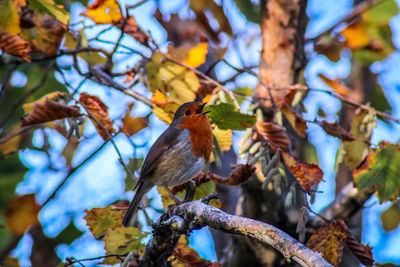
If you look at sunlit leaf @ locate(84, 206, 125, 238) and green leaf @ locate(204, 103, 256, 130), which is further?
sunlit leaf @ locate(84, 206, 125, 238)

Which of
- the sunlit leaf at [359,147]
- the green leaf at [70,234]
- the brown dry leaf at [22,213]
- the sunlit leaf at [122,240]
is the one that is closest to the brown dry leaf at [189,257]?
the sunlit leaf at [122,240]

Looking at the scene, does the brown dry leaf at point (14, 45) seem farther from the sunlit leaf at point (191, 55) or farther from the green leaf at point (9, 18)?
the sunlit leaf at point (191, 55)

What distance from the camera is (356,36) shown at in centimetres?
542

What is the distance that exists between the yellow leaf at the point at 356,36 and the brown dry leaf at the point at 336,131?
2.85 m

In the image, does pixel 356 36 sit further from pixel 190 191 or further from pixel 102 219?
pixel 102 219

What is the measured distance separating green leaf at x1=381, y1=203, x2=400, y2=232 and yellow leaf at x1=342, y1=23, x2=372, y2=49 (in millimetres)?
2249

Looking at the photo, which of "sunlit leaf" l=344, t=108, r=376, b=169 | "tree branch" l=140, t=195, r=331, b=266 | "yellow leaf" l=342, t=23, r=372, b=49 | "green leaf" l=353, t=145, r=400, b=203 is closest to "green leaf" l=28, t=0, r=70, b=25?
"tree branch" l=140, t=195, r=331, b=266

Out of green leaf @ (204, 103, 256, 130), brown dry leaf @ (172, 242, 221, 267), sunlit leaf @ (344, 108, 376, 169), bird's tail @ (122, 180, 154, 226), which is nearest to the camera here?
brown dry leaf @ (172, 242, 221, 267)

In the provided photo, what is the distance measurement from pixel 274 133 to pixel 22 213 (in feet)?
7.20

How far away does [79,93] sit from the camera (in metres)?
2.76

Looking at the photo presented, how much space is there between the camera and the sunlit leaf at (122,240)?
244 cm

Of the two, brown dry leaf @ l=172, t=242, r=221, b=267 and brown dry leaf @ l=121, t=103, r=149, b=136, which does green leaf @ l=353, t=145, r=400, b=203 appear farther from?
brown dry leaf @ l=121, t=103, r=149, b=136

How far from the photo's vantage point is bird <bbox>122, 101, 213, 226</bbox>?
2.81 metres

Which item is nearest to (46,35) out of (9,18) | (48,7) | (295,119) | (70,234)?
(9,18)
